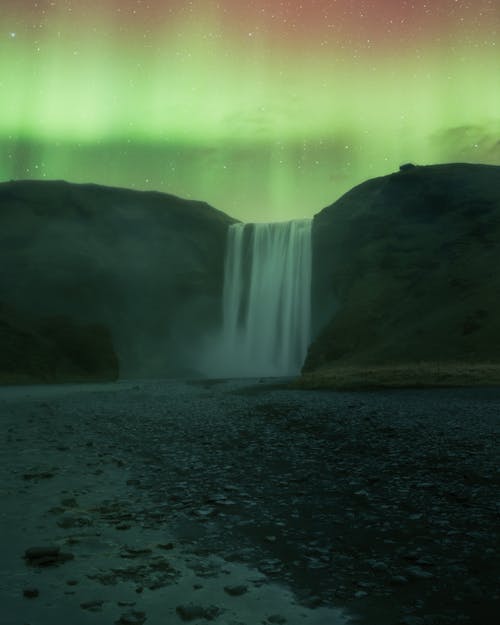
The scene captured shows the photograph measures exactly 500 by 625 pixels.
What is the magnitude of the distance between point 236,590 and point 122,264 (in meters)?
85.6

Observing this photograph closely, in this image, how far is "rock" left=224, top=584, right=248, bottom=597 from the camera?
16.6 ft

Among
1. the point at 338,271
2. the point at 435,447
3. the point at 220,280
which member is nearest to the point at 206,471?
the point at 435,447

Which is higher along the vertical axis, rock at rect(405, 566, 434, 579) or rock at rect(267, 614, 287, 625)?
rock at rect(405, 566, 434, 579)

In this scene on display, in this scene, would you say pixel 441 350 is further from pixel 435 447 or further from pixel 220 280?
pixel 220 280

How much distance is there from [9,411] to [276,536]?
19.0 meters

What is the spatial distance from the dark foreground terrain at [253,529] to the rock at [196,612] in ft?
0.04

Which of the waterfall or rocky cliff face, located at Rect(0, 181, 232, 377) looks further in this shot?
rocky cliff face, located at Rect(0, 181, 232, 377)

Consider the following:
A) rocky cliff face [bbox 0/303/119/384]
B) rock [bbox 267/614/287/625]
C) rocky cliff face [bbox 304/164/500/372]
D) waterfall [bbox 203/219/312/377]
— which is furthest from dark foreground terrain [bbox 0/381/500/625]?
waterfall [bbox 203/219/312/377]

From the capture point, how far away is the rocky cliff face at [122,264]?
265 feet

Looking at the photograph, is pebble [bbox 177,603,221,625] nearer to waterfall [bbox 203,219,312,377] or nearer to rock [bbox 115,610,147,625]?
rock [bbox 115,610,147,625]

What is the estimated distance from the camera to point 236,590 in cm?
511

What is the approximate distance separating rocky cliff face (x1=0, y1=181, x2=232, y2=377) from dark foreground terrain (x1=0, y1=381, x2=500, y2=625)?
69413mm

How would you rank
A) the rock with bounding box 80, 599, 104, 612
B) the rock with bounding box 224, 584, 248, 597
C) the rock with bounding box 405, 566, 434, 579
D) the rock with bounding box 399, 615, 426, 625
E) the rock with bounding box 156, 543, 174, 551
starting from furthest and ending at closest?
the rock with bounding box 156, 543, 174, 551 < the rock with bounding box 405, 566, 434, 579 < the rock with bounding box 224, 584, 248, 597 < the rock with bounding box 80, 599, 104, 612 < the rock with bounding box 399, 615, 426, 625

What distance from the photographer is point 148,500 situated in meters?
8.30
